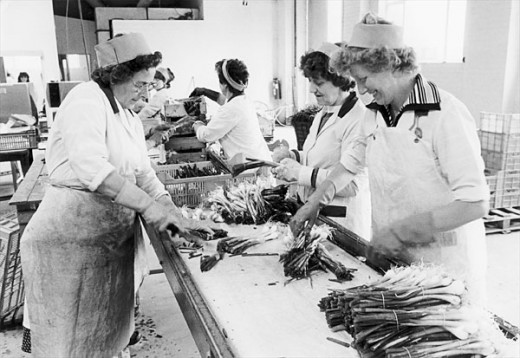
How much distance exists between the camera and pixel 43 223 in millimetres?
2348

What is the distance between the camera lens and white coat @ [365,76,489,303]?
1.69 meters

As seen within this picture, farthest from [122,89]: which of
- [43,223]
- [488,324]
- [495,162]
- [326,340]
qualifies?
[495,162]

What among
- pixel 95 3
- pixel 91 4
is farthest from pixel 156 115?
pixel 91 4

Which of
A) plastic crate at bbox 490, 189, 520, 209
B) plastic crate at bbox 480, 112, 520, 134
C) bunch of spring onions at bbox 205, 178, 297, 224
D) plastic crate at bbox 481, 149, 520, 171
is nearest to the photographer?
bunch of spring onions at bbox 205, 178, 297, 224

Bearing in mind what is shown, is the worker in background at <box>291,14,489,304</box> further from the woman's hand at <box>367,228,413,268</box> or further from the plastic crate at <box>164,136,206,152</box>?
the plastic crate at <box>164,136,206,152</box>

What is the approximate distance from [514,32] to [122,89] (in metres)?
5.18

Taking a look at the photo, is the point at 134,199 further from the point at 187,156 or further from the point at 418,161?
the point at 187,156

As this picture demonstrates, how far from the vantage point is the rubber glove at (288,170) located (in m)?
2.74

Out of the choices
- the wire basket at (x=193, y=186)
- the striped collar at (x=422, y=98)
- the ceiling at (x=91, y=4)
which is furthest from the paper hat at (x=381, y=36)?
the ceiling at (x=91, y=4)

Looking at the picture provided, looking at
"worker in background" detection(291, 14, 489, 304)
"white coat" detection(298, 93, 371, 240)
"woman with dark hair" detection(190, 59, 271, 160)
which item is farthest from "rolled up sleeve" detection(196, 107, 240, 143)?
"worker in background" detection(291, 14, 489, 304)

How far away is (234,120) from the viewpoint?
13.5ft

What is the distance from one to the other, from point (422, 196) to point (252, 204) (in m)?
1.09

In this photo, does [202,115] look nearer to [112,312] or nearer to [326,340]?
[112,312]

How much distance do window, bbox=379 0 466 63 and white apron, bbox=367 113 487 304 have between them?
18.6 feet
